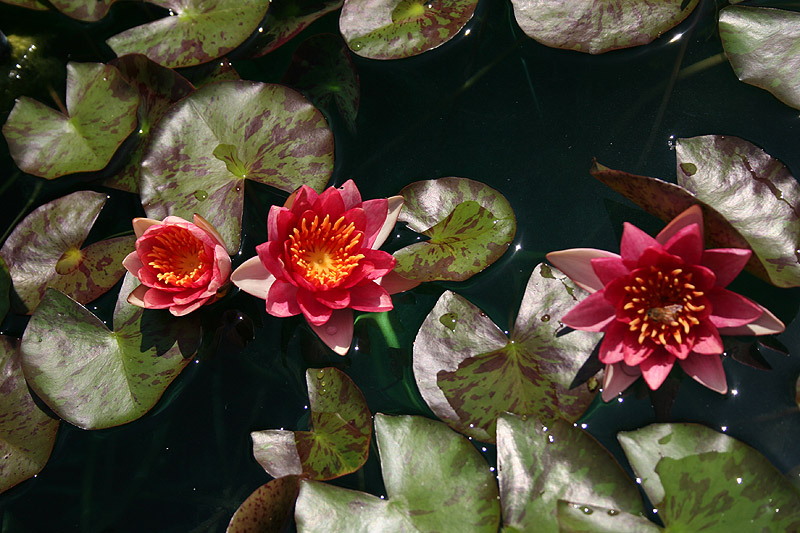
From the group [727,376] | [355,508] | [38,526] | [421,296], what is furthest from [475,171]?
[38,526]

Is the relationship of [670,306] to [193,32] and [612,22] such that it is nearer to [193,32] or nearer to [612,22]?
[612,22]

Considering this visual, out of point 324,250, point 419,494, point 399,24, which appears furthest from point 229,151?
point 419,494

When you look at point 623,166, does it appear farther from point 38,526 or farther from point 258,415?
point 38,526

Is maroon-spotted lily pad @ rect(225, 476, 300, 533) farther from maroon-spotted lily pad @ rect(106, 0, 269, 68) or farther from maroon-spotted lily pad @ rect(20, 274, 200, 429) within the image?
maroon-spotted lily pad @ rect(106, 0, 269, 68)

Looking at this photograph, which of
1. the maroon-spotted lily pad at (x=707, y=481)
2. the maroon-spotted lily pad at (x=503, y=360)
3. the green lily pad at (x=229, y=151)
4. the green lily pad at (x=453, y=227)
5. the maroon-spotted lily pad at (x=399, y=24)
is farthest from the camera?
the maroon-spotted lily pad at (x=399, y=24)

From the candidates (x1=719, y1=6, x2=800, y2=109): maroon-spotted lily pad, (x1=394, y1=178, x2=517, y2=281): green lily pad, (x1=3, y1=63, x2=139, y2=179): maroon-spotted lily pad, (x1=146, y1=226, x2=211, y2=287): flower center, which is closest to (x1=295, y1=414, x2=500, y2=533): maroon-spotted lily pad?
(x1=394, y1=178, x2=517, y2=281): green lily pad

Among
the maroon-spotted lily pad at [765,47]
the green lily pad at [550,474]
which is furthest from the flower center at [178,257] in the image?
the maroon-spotted lily pad at [765,47]

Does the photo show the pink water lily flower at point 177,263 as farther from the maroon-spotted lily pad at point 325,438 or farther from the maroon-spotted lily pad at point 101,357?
the maroon-spotted lily pad at point 325,438
